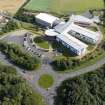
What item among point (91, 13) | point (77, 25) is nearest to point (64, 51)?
point (77, 25)

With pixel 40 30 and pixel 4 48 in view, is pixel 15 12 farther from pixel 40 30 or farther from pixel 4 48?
pixel 4 48

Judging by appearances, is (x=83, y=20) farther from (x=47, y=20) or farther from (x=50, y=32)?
(x=50, y=32)

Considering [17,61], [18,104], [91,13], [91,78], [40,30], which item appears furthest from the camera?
[91,13]

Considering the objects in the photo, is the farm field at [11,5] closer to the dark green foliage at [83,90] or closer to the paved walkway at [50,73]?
the paved walkway at [50,73]

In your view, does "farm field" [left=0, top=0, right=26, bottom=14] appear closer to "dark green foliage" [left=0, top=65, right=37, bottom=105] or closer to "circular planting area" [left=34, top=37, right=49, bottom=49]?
"circular planting area" [left=34, top=37, right=49, bottom=49]

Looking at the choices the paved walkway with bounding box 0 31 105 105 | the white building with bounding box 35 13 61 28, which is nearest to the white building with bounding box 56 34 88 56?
the paved walkway with bounding box 0 31 105 105

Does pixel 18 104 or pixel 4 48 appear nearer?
pixel 18 104
